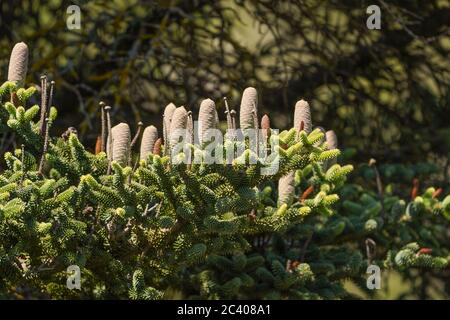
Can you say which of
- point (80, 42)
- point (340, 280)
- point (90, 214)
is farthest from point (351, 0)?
point (90, 214)

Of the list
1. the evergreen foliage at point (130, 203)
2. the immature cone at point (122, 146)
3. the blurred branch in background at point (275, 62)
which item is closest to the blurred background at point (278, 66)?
the blurred branch in background at point (275, 62)

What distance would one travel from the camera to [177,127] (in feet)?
9.60

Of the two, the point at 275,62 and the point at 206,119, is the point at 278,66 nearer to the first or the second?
the point at 275,62

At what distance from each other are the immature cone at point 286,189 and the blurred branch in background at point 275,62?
178cm

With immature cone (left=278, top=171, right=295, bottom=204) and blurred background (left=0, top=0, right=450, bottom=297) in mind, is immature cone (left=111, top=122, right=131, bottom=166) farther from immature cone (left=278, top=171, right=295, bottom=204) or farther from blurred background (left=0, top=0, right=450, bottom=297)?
blurred background (left=0, top=0, right=450, bottom=297)

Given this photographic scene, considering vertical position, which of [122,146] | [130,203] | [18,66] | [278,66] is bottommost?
[130,203]

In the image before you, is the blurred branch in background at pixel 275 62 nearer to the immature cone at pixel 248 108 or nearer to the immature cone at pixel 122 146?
the immature cone at pixel 122 146

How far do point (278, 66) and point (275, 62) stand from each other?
0.61ft

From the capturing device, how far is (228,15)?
579 centimetres

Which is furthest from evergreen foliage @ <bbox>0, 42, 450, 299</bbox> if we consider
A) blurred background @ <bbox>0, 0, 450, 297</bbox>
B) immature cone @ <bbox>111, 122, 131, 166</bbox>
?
blurred background @ <bbox>0, 0, 450, 297</bbox>

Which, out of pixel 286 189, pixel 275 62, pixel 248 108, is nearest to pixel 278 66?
pixel 275 62

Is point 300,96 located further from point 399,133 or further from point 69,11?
point 69,11

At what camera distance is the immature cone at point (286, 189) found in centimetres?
326

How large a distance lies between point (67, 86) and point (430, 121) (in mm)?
1848
